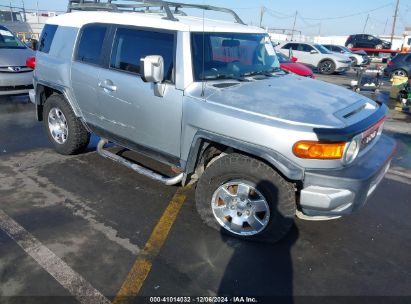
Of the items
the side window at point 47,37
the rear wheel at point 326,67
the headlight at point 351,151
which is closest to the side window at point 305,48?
the rear wheel at point 326,67

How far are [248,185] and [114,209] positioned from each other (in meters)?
1.59

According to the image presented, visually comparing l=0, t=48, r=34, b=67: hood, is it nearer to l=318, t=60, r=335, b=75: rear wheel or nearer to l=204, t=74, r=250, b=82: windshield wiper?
l=204, t=74, r=250, b=82: windshield wiper

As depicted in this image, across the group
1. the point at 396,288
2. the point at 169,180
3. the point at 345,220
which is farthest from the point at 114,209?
the point at 396,288

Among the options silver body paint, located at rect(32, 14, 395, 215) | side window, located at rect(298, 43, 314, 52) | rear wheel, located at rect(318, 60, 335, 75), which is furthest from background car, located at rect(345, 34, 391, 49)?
silver body paint, located at rect(32, 14, 395, 215)

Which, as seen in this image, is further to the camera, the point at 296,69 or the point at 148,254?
the point at 296,69

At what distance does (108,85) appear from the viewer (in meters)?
4.09

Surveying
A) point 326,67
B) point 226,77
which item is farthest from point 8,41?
point 326,67

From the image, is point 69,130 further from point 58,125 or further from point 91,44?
point 91,44

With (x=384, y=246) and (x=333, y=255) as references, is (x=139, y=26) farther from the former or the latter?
(x=384, y=246)

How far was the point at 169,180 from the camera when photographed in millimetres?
3723

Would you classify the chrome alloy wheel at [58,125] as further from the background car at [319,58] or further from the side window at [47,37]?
the background car at [319,58]

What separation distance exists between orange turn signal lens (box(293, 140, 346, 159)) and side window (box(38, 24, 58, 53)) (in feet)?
12.9

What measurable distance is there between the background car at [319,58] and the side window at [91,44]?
16354 millimetres

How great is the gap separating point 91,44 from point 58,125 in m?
1.45
